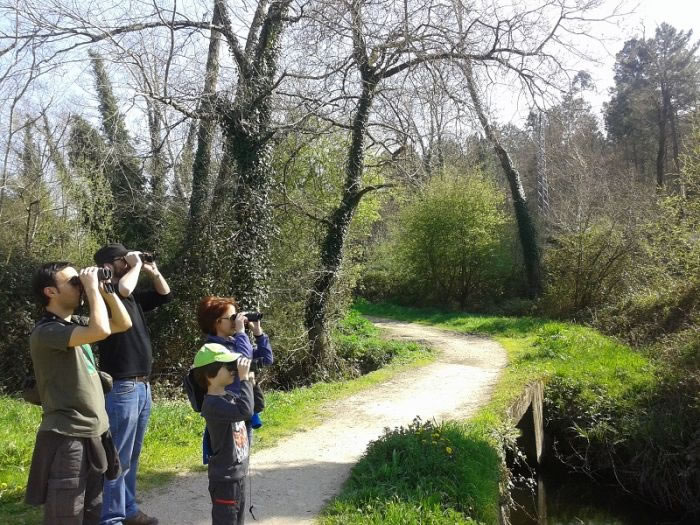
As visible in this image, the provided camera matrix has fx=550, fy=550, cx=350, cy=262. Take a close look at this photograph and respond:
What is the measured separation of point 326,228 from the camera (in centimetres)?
1141

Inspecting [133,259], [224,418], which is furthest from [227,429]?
[133,259]

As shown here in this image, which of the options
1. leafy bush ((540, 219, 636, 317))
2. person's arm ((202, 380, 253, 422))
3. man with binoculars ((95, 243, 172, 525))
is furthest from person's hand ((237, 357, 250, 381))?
leafy bush ((540, 219, 636, 317))

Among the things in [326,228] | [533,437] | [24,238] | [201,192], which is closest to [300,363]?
[326,228]

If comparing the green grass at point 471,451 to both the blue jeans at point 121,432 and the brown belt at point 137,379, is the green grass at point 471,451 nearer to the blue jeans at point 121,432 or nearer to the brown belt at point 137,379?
the blue jeans at point 121,432

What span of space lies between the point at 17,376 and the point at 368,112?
772cm

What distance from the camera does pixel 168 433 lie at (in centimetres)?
609

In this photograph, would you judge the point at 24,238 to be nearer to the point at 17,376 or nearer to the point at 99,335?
the point at 17,376

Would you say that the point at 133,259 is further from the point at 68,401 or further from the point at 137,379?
the point at 68,401

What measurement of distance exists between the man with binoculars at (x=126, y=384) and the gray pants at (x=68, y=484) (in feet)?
1.78

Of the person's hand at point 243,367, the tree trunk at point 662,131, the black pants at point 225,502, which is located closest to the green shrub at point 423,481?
the black pants at point 225,502

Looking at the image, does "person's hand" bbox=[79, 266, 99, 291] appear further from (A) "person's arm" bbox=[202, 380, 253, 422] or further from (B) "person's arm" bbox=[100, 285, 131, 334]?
(A) "person's arm" bbox=[202, 380, 253, 422]

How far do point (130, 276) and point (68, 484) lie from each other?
50.2 inches

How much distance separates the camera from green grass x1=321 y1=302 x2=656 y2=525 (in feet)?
14.5

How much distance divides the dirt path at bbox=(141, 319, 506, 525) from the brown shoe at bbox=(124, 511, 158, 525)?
0.61ft
